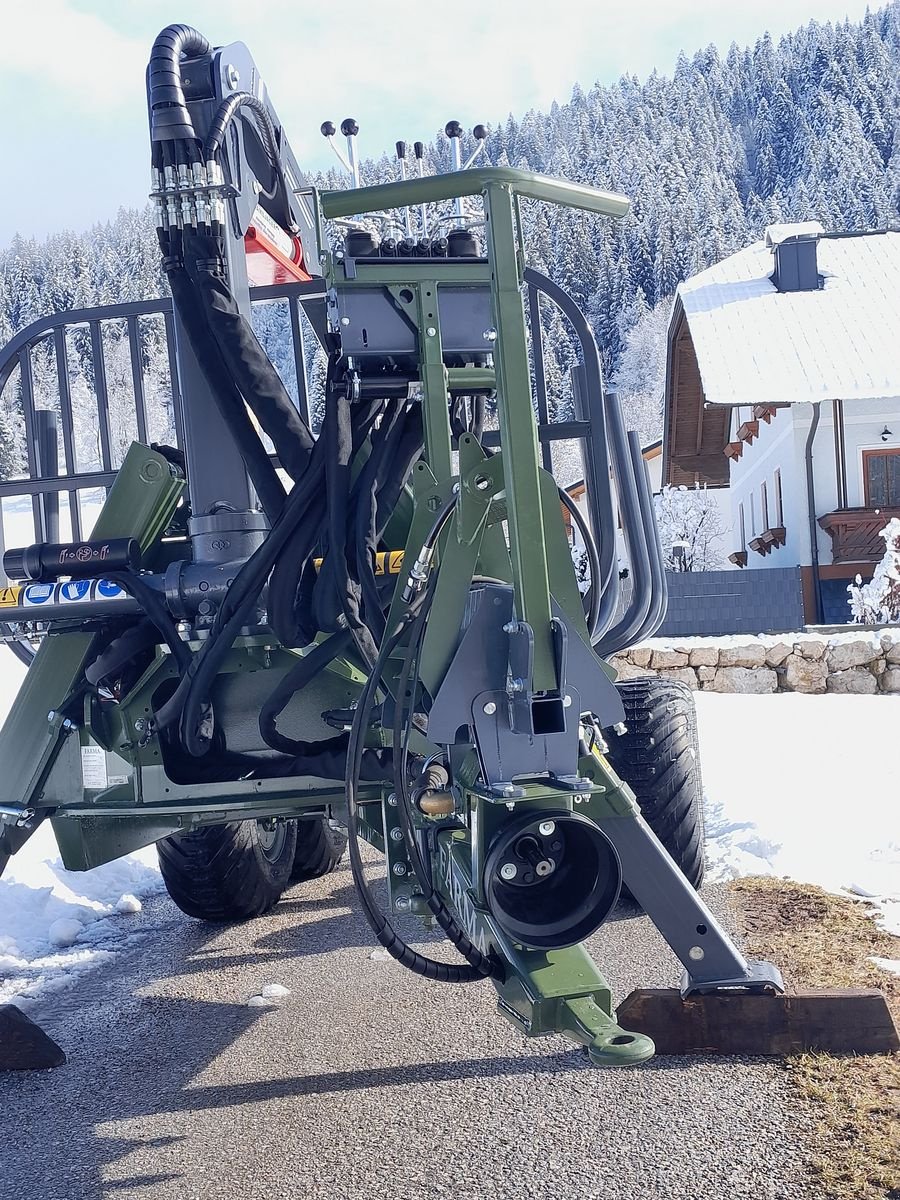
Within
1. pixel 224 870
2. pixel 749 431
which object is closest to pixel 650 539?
pixel 224 870

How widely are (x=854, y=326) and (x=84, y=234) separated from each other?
76.4m

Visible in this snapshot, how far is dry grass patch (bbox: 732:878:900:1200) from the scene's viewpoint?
263 centimetres

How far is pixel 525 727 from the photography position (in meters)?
2.59

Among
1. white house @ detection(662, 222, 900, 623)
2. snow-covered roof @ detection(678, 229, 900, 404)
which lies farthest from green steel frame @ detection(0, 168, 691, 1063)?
snow-covered roof @ detection(678, 229, 900, 404)

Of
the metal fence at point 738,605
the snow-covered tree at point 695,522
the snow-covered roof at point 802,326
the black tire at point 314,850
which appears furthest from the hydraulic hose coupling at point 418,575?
the snow-covered tree at point 695,522

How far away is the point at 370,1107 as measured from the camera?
3.18 meters

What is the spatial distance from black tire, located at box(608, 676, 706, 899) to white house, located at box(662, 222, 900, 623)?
18802 mm

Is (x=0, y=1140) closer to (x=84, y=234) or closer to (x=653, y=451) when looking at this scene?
(x=653, y=451)

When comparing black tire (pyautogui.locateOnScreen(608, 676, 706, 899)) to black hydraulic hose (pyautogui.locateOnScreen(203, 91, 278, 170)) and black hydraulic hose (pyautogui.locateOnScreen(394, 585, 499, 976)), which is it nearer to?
black hydraulic hose (pyautogui.locateOnScreen(394, 585, 499, 976))

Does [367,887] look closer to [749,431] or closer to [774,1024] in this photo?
[774,1024]

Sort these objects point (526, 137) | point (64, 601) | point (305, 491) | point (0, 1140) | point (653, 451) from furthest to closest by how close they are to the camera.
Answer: point (526, 137), point (653, 451), point (64, 601), point (305, 491), point (0, 1140)

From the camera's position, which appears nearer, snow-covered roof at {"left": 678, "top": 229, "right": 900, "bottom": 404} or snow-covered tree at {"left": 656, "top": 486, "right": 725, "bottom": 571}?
snow-covered roof at {"left": 678, "top": 229, "right": 900, "bottom": 404}

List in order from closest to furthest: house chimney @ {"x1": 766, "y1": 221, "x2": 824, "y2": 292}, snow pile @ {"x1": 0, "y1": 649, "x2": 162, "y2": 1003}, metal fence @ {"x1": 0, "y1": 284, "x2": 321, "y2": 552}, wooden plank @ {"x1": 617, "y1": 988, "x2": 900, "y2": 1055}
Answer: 1. wooden plank @ {"x1": 617, "y1": 988, "x2": 900, "y2": 1055}
2. metal fence @ {"x1": 0, "y1": 284, "x2": 321, "y2": 552}
3. snow pile @ {"x1": 0, "y1": 649, "x2": 162, "y2": 1003}
4. house chimney @ {"x1": 766, "y1": 221, "x2": 824, "y2": 292}

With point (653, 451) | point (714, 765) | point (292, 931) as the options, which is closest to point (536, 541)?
point (292, 931)
